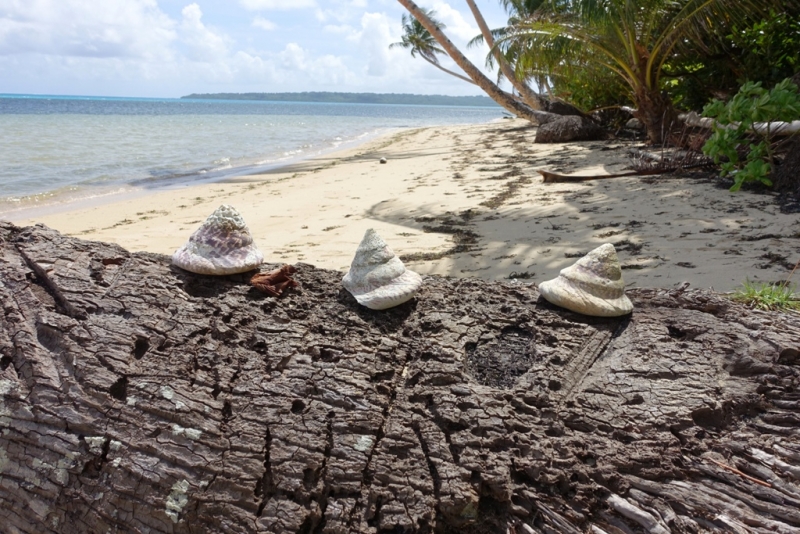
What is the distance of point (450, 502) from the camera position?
4.83 feet

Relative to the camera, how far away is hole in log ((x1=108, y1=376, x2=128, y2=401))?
1.71m

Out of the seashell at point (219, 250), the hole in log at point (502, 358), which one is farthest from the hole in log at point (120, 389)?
the hole in log at point (502, 358)

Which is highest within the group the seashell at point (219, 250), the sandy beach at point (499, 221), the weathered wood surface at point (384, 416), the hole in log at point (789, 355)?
the seashell at point (219, 250)

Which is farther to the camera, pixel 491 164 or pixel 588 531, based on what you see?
pixel 491 164

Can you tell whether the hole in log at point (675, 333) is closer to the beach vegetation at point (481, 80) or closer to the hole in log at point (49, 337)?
the hole in log at point (49, 337)

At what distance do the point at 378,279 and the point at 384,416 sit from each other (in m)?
0.60

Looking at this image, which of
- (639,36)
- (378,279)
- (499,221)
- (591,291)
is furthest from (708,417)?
(639,36)

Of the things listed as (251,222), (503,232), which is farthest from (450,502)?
(251,222)

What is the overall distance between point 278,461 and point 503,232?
4.63 metres

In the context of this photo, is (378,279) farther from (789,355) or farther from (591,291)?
(789,355)

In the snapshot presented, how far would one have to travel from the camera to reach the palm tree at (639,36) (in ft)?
32.2

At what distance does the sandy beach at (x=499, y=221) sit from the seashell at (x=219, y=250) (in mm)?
2690

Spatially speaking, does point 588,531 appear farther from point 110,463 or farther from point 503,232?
point 503,232

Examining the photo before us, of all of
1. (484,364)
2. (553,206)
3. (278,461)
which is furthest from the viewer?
(553,206)
